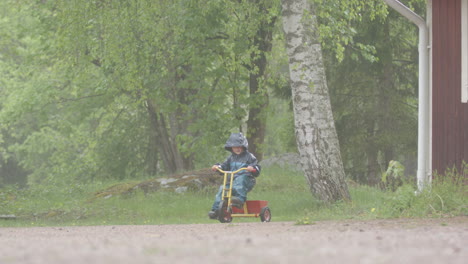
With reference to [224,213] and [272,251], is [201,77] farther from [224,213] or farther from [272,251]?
[272,251]

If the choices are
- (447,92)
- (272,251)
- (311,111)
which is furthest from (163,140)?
(272,251)

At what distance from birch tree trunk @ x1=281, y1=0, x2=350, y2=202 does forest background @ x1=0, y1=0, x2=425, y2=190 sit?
0.56 meters

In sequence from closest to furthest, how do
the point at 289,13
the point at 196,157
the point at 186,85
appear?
1. the point at 289,13
2. the point at 186,85
3. the point at 196,157

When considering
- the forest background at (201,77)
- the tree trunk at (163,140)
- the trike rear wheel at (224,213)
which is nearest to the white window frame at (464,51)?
the forest background at (201,77)

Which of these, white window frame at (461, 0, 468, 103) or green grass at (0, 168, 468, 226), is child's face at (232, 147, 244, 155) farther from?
white window frame at (461, 0, 468, 103)

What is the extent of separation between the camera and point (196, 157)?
92.3ft

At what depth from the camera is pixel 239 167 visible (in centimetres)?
1323

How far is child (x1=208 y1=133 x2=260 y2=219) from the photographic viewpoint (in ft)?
42.1

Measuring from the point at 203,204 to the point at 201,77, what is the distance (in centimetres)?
551

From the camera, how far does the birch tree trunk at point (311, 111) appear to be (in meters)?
15.2

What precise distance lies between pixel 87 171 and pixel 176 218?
18387 millimetres

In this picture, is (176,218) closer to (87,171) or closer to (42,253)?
(42,253)

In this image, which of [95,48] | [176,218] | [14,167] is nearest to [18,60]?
[14,167]

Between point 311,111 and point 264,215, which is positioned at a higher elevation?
point 311,111
